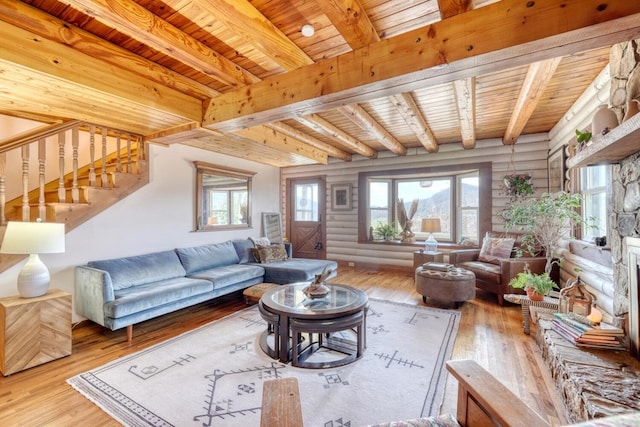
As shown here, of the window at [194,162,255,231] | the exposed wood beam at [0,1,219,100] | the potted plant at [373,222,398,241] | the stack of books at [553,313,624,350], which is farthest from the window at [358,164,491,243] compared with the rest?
the exposed wood beam at [0,1,219,100]

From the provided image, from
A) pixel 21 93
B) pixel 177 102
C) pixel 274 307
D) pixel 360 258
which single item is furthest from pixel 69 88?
pixel 360 258

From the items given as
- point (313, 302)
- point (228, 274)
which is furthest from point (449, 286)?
point (228, 274)

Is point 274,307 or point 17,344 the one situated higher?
point 274,307

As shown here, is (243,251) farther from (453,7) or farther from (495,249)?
(453,7)

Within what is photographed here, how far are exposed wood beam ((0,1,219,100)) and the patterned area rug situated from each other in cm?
252

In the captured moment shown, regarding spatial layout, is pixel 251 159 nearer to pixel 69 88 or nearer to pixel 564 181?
pixel 69 88

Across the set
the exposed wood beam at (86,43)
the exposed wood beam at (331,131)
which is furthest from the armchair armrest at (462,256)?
the exposed wood beam at (86,43)

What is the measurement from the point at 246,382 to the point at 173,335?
4.26 ft

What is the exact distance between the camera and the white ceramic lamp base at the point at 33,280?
2.47 m

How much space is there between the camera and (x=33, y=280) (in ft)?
8.18

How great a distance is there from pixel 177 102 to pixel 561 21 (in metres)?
3.09

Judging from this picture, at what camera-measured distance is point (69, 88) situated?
239 centimetres

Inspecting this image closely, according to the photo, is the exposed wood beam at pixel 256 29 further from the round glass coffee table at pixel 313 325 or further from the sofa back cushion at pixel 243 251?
the sofa back cushion at pixel 243 251

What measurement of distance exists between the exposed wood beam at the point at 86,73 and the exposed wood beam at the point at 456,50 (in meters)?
0.95
